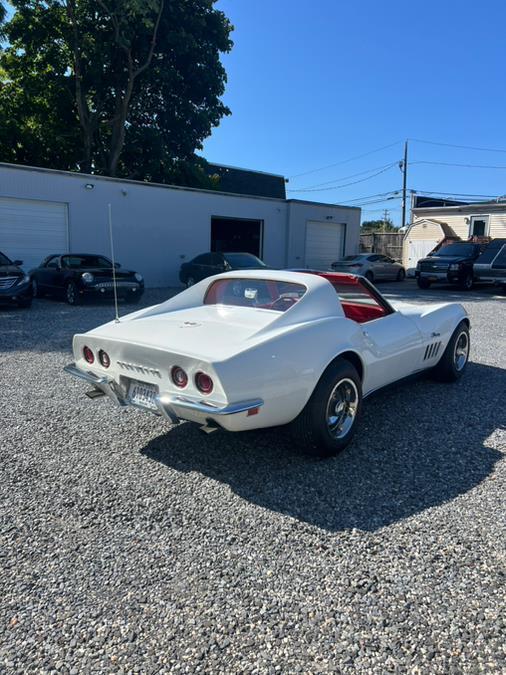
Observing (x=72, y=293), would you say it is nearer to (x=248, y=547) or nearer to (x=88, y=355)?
(x=88, y=355)

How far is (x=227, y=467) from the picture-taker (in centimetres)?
356

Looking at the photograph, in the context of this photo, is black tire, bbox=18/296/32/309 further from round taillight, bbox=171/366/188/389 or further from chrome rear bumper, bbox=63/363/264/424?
round taillight, bbox=171/366/188/389

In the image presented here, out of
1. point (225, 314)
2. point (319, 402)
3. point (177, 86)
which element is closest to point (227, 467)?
point (319, 402)

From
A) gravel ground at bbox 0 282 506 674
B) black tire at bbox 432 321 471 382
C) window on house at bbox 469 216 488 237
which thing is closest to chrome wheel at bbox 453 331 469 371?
black tire at bbox 432 321 471 382

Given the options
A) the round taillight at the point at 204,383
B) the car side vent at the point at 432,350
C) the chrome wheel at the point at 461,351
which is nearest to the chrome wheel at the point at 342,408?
the round taillight at the point at 204,383

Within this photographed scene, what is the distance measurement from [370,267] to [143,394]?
18.6m

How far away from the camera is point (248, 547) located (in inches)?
105

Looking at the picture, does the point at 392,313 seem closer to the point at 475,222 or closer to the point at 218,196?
the point at 218,196

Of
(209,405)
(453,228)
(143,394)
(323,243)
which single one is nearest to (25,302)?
(143,394)

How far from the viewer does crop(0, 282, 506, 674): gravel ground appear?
1995mm

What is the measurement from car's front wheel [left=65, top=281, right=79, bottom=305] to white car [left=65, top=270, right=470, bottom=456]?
8.28 meters

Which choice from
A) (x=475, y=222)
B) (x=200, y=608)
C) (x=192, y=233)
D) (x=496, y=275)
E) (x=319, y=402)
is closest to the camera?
(x=200, y=608)

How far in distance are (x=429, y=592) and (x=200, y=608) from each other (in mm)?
1031

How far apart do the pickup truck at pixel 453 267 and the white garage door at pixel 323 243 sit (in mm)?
5062
